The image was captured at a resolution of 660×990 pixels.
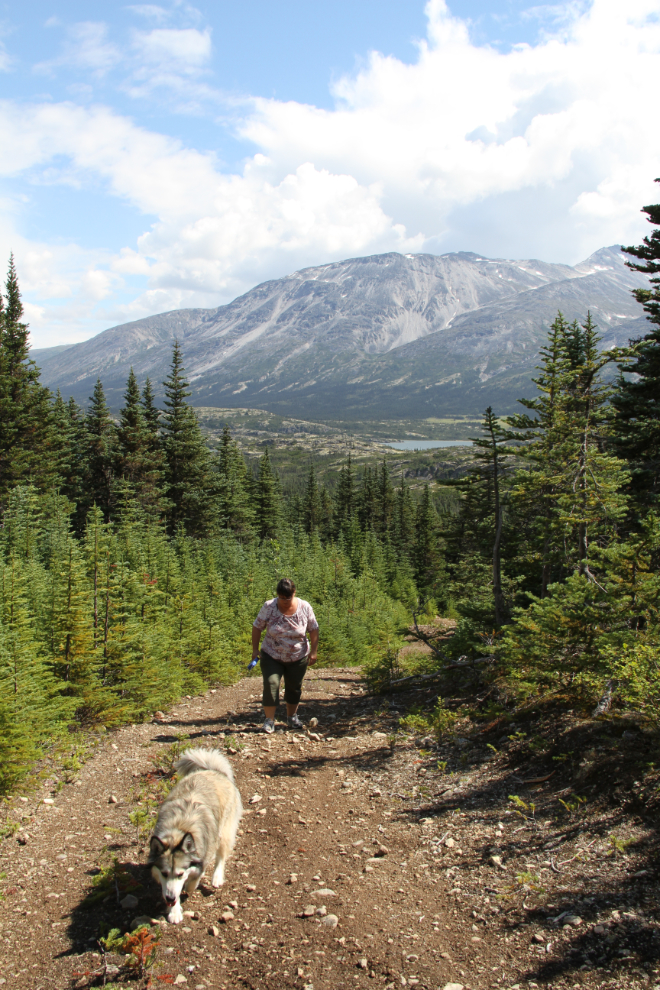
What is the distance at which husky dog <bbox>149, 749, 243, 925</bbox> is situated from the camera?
385 cm

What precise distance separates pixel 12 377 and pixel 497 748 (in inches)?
1325

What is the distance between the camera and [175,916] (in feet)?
12.7

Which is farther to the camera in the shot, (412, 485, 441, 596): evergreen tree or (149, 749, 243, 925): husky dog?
(412, 485, 441, 596): evergreen tree

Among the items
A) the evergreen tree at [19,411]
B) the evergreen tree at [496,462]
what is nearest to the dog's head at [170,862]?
the evergreen tree at [496,462]

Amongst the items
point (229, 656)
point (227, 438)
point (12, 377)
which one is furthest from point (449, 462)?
point (229, 656)

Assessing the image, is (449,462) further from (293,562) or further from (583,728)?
(583,728)

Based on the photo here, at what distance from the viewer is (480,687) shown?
841 centimetres

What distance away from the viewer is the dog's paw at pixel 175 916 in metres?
3.86

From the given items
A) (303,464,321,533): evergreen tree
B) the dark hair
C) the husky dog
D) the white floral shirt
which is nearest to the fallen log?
the white floral shirt

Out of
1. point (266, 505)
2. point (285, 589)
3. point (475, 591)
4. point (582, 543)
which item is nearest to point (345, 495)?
point (266, 505)

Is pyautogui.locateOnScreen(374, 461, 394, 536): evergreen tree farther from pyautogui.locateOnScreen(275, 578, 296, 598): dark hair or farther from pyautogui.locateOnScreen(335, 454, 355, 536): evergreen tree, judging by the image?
pyautogui.locateOnScreen(275, 578, 296, 598): dark hair

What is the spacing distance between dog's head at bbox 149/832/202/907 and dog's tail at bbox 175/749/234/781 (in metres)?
1.07

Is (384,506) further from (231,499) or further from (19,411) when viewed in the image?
(19,411)

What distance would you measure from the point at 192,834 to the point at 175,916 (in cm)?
58
